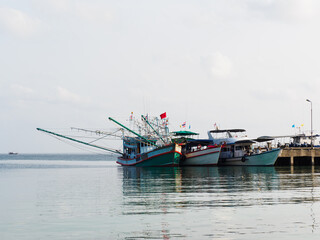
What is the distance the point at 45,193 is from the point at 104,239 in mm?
17296

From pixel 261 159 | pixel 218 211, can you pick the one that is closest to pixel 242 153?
pixel 261 159

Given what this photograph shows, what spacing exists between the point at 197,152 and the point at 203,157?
1.54 metres

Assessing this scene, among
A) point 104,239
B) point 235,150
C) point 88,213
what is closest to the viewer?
point 104,239

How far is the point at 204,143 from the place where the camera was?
268ft

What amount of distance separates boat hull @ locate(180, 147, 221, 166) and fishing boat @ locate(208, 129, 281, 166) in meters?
3.01

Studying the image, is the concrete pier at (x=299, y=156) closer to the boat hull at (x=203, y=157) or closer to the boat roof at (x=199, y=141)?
the boat hull at (x=203, y=157)

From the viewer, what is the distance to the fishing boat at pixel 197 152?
71188 mm

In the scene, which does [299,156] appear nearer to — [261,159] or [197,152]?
[261,159]

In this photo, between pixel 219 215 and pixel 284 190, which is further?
pixel 284 190

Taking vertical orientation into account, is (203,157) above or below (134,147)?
below

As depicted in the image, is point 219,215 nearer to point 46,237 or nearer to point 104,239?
point 104,239

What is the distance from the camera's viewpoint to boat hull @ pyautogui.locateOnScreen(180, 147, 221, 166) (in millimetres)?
70938

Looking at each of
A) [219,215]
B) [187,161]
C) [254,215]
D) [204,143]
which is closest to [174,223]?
[219,215]

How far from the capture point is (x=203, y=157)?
72.6 metres
